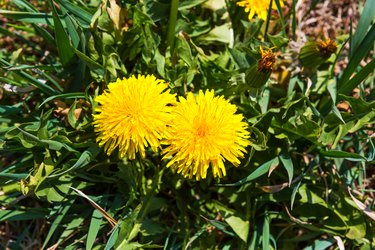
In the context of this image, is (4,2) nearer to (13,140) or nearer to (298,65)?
(13,140)

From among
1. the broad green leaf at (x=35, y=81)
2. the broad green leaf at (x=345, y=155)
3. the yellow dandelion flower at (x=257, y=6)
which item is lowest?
the broad green leaf at (x=345, y=155)

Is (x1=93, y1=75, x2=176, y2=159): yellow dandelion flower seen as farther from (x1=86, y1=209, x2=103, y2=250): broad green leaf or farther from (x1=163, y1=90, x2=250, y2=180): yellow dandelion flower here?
(x1=86, y1=209, x2=103, y2=250): broad green leaf

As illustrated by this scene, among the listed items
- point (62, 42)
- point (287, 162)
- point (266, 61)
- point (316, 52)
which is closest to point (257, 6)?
point (316, 52)

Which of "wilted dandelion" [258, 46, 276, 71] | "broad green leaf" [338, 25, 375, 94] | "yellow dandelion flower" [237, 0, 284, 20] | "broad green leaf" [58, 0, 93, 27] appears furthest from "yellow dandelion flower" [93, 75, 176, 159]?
"broad green leaf" [338, 25, 375, 94]

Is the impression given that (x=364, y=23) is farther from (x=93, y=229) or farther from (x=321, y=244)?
(x=93, y=229)

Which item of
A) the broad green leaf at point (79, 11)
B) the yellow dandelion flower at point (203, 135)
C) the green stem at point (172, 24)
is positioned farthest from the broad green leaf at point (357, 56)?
the broad green leaf at point (79, 11)

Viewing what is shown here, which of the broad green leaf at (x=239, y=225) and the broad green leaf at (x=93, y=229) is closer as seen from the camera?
the broad green leaf at (x=93, y=229)

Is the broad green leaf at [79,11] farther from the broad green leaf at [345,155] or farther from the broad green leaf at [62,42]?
the broad green leaf at [345,155]

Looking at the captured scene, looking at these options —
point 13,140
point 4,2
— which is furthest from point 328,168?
point 4,2
